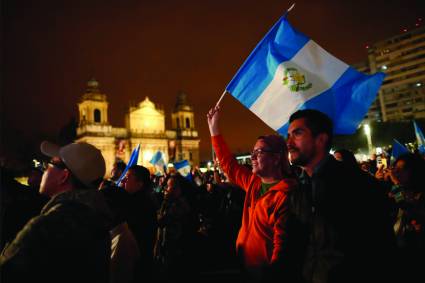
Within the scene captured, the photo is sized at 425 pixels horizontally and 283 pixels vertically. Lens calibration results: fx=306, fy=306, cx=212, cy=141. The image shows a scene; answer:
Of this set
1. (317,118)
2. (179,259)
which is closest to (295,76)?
(317,118)

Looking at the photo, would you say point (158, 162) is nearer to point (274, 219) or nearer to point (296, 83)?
point (296, 83)

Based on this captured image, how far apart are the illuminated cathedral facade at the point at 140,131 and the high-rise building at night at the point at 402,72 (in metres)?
53.6

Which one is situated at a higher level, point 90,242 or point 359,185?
point 359,185

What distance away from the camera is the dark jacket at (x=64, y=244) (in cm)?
161

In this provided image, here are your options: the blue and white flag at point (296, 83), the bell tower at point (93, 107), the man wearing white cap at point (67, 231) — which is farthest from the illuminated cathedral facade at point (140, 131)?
the man wearing white cap at point (67, 231)

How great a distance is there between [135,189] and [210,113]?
172cm

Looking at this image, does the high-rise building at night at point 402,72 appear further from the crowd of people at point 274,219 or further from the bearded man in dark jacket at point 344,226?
the bearded man in dark jacket at point 344,226

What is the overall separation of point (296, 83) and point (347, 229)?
3284 mm

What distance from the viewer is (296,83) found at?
4742 millimetres

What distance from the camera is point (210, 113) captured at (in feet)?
14.4

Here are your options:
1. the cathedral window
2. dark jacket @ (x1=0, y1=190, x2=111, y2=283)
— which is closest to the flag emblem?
dark jacket @ (x1=0, y1=190, x2=111, y2=283)

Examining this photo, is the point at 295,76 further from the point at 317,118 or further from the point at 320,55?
the point at 317,118

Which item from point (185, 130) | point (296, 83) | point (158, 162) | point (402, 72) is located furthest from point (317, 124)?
point (402, 72)

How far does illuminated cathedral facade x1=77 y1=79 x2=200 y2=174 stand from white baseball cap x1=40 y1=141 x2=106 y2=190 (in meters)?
55.6
